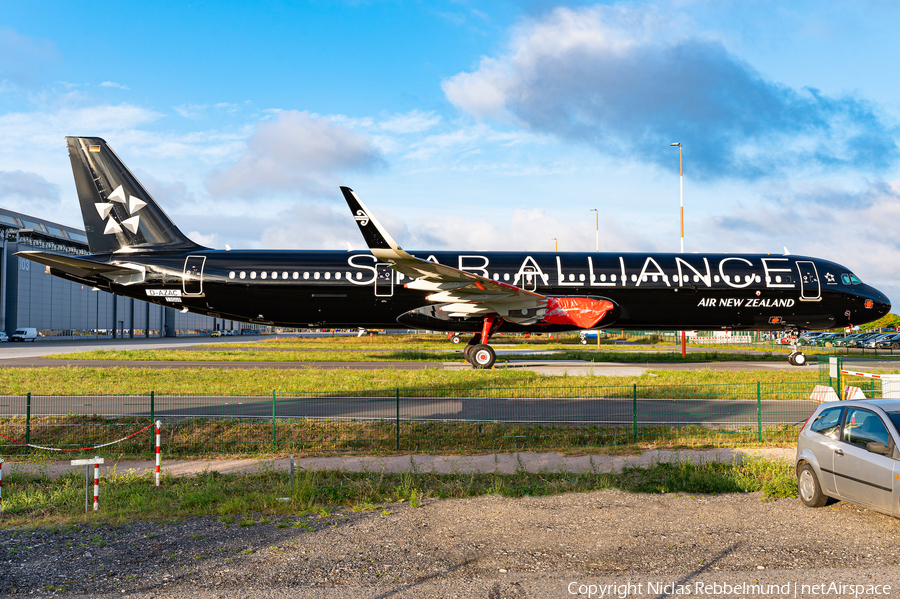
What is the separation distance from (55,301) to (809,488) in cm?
10584

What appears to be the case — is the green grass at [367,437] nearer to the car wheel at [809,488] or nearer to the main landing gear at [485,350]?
the car wheel at [809,488]

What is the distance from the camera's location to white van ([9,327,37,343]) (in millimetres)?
80625

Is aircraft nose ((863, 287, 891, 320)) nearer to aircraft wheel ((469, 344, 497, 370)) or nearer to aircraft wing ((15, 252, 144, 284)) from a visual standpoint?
aircraft wheel ((469, 344, 497, 370))

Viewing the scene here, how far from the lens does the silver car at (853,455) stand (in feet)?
25.1

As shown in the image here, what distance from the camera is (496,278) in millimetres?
28016

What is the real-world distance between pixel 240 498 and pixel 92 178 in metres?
25.6

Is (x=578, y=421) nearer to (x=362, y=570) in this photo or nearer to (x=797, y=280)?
(x=362, y=570)

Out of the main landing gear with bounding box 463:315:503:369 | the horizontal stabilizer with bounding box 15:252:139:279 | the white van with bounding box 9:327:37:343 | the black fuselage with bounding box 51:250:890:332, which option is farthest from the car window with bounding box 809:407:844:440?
the white van with bounding box 9:327:37:343

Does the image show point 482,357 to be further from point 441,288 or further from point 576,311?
point 576,311

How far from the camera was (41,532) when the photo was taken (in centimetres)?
811

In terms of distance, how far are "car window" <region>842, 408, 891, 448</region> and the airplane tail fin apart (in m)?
28.7

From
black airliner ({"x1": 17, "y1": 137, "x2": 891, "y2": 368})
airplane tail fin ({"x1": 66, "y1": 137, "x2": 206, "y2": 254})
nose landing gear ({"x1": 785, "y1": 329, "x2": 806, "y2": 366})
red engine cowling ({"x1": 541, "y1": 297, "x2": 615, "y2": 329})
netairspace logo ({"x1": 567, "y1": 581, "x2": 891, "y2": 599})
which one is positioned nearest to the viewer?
netairspace logo ({"x1": 567, "y1": 581, "x2": 891, "y2": 599})

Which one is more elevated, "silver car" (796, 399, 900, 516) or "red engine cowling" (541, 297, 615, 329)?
"red engine cowling" (541, 297, 615, 329)

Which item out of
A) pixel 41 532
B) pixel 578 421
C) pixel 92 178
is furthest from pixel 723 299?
pixel 92 178
